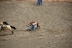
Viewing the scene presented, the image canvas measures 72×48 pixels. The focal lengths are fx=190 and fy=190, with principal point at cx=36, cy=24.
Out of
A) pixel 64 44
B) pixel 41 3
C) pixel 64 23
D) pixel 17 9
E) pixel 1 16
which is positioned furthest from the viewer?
pixel 41 3

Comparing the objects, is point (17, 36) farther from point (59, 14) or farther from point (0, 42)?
point (59, 14)

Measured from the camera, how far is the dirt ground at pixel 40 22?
4.59m

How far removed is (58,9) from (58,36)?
2.63 m

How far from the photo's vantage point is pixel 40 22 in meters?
6.10

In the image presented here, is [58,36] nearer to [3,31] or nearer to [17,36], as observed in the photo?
[17,36]

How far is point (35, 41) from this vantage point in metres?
4.68

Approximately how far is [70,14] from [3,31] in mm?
2796

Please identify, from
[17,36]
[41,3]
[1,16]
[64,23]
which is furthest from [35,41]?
[41,3]

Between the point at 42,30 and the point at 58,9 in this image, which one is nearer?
the point at 42,30

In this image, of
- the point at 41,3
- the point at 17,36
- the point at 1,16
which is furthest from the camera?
the point at 41,3

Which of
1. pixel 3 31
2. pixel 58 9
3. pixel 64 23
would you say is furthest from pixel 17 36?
pixel 58 9

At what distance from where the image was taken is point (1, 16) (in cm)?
654

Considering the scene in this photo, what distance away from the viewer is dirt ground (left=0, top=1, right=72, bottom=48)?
459cm

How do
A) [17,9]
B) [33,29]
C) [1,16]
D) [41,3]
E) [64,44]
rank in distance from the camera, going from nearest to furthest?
[64,44], [33,29], [1,16], [17,9], [41,3]
